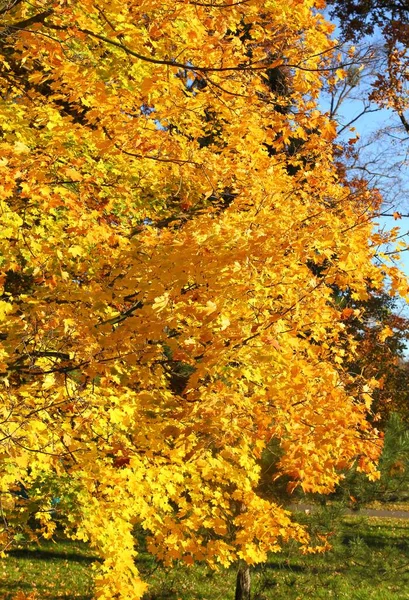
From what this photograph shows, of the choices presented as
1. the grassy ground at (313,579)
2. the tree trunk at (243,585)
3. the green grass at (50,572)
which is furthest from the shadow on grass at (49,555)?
the tree trunk at (243,585)

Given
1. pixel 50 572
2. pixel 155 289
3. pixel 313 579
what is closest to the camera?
pixel 155 289

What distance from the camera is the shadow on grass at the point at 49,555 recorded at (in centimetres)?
1550

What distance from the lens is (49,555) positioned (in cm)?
1576

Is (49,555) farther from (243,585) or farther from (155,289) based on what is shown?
(155,289)

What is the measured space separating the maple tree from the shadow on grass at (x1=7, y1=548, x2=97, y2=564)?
8626 mm

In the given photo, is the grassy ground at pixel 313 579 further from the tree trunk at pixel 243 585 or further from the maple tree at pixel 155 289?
the maple tree at pixel 155 289

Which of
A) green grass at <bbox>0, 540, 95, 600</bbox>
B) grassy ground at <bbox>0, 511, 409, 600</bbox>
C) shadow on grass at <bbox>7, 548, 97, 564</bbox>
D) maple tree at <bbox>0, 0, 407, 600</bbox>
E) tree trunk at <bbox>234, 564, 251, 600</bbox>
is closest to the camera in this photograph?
maple tree at <bbox>0, 0, 407, 600</bbox>

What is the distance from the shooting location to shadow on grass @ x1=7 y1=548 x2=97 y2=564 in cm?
1550

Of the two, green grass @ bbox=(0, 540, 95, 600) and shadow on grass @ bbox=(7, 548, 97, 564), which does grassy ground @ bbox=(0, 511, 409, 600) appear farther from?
shadow on grass @ bbox=(7, 548, 97, 564)

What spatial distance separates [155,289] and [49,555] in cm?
1330

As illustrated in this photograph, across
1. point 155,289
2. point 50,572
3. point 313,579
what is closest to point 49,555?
point 50,572

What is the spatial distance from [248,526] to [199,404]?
3.29m

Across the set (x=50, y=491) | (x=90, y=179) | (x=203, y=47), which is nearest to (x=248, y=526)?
(x=50, y=491)

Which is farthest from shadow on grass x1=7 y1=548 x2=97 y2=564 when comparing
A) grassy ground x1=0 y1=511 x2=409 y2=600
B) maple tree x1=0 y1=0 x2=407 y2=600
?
maple tree x1=0 y1=0 x2=407 y2=600
